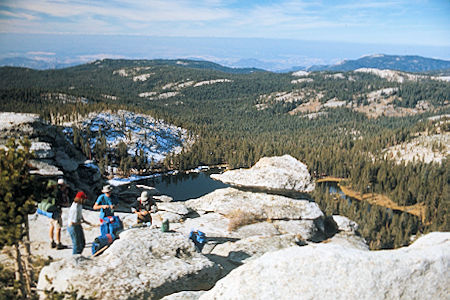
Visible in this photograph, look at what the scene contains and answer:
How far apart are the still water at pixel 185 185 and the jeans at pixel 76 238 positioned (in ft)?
230

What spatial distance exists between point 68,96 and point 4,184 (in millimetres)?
198463

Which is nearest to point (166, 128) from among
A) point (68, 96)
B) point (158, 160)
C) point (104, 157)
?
point (158, 160)

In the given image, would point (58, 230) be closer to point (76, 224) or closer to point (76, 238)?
point (76, 238)

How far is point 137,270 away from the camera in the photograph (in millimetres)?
14297

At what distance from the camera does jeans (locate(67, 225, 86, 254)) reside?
53.3 ft

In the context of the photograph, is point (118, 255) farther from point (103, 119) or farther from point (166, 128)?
point (166, 128)

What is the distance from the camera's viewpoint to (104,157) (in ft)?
339

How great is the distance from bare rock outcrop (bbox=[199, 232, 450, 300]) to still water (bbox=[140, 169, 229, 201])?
76.5 metres

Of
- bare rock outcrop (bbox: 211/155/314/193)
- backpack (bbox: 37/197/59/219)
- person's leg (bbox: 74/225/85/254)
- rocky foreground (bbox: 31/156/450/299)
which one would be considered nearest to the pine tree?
rocky foreground (bbox: 31/156/450/299)

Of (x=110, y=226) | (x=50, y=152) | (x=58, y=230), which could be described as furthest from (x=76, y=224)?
(x=50, y=152)

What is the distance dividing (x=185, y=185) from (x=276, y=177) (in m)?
66.3

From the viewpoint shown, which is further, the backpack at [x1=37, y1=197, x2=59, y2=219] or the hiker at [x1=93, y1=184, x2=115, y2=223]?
the hiker at [x1=93, y1=184, x2=115, y2=223]

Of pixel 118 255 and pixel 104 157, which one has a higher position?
pixel 118 255

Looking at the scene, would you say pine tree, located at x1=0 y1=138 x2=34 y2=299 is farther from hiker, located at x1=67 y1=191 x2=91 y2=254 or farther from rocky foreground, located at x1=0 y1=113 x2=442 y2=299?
hiker, located at x1=67 y1=191 x2=91 y2=254
